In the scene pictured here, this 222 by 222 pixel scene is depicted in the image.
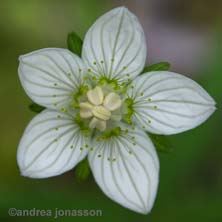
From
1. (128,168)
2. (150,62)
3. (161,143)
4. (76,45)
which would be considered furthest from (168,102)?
(150,62)

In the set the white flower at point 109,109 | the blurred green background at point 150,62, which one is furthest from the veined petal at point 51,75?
the blurred green background at point 150,62

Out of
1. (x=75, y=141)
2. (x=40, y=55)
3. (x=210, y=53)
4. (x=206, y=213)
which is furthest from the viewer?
(x=210, y=53)

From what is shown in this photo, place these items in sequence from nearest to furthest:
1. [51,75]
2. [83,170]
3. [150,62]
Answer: [51,75] → [83,170] → [150,62]

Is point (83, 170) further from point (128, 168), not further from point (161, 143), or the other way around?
point (161, 143)

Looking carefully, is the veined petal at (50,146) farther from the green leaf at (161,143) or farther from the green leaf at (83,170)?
the green leaf at (161,143)

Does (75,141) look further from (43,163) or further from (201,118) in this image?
(201,118)

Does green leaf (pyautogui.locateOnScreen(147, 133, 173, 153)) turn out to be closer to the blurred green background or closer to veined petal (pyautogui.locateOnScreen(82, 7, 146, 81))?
veined petal (pyautogui.locateOnScreen(82, 7, 146, 81))

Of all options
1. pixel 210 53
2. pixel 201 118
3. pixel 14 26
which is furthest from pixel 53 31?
pixel 201 118
